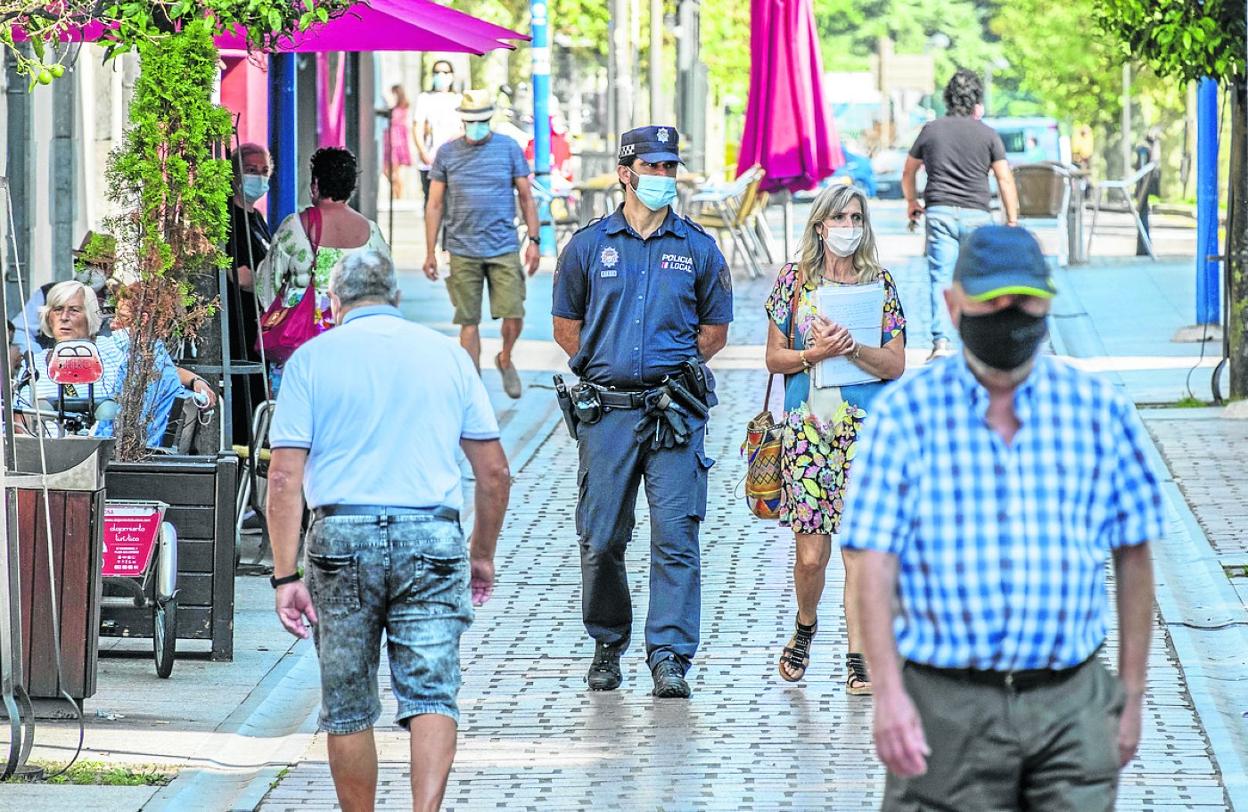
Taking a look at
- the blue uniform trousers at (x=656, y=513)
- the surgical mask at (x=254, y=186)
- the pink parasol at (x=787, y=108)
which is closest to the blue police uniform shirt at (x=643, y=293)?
the blue uniform trousers at (x=656, y=513)

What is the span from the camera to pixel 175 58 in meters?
7.99

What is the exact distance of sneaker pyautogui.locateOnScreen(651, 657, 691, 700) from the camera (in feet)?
24.2

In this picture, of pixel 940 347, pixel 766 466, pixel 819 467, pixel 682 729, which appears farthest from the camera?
pixel 940 347

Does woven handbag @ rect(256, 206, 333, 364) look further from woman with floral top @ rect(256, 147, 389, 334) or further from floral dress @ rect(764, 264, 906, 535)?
floral dress @ rect(764, 264, 906, 535)

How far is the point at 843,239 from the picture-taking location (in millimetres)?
7211

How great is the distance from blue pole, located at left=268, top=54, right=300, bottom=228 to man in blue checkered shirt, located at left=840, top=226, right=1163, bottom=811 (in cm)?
1031

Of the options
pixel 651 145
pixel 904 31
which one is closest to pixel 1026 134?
pixel 651 145

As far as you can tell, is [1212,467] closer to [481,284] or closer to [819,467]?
[481,284]

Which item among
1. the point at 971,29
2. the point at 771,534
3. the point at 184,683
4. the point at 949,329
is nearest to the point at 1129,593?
the point at 184,683

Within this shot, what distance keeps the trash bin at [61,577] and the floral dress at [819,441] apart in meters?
2.25

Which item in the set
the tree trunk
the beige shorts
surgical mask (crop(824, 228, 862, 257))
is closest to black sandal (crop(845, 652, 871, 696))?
surgical mask (crop(824, 228, 862, 257))

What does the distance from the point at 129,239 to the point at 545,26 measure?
14866mm

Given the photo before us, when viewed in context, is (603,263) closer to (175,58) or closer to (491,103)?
(175,58)

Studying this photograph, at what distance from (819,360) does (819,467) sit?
36 cm
